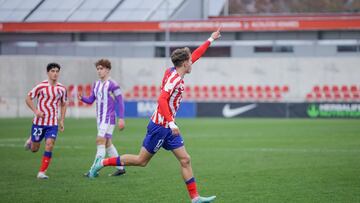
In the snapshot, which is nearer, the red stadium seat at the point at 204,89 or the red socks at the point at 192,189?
the red socks at the point at 192,189

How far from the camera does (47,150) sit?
1382 cm

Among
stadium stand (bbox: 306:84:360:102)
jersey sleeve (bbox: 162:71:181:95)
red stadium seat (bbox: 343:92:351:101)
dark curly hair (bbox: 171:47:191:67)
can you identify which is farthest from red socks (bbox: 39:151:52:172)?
red stadium seat (bbox: 343:92:351:101)

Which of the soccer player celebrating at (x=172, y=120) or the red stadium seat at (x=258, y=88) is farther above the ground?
the soccer player celebrating at (x=172, y=120)

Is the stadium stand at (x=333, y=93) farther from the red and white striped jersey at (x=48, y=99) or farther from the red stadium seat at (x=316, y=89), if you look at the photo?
the red and white striped jersey at (x=48, y=99)

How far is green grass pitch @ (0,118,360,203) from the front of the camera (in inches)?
445

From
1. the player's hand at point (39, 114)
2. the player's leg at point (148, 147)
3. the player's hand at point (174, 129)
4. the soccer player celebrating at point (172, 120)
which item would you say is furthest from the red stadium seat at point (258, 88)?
the player's hand at point (174, 129)

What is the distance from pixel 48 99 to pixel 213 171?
3.49 m

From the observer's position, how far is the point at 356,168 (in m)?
14.8

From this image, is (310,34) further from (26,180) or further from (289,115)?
(26,180)

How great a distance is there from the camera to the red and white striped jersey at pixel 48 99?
14.1 m

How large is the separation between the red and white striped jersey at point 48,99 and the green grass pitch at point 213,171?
103 centimetres

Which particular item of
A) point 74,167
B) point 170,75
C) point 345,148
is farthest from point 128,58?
point 170,75

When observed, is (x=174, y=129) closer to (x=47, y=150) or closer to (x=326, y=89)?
(x=47, y=150)

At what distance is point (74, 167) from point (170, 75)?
5.71 meters
